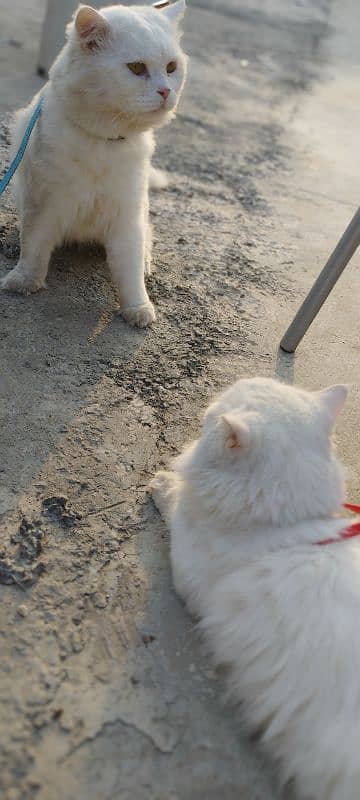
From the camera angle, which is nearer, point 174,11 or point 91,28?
point 91,28

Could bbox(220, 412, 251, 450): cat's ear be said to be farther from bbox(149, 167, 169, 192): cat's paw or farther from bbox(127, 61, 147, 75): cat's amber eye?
bbox(149, 167, 169, 192): cat's paw

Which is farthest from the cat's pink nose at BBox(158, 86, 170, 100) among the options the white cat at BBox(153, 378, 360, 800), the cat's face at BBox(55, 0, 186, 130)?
the white cat at BBox(153, 378, 360, 800)

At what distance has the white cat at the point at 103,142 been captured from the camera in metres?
2.34

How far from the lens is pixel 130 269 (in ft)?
8.96

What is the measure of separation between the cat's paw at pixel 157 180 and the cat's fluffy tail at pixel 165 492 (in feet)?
6.65

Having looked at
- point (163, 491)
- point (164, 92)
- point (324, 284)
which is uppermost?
point (164, 92)

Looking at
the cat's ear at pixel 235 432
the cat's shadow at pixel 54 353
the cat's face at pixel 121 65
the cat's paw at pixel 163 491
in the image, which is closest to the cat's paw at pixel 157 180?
the cat's shadow at pixel 54 353

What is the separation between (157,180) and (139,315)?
1.23m

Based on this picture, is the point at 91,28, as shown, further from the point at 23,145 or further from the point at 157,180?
the point at 157,180

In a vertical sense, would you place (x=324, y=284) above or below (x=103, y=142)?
below

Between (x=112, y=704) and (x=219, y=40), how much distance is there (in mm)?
6199

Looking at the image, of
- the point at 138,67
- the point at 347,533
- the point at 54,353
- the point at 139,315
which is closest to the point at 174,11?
the point at 138,67

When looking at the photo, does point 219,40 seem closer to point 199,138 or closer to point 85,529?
point 199,138

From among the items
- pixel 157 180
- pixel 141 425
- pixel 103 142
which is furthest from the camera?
pixel 157 180
